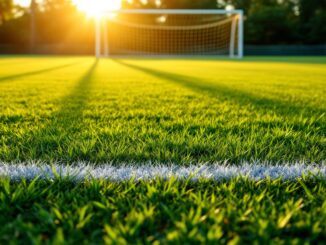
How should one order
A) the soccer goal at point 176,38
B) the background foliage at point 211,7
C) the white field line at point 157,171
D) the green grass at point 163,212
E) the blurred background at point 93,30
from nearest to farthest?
the green grass at point 163,212, the white field line at point 157,171, the soccer goal at point 176,38, the blurred background at point 93,30, the background foliage at point 211,7

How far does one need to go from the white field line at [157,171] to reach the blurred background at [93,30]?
32.9 meters

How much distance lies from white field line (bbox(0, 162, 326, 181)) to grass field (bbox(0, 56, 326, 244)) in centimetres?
3

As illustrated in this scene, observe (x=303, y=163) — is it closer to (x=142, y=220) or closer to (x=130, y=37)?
(x=142, y=220)

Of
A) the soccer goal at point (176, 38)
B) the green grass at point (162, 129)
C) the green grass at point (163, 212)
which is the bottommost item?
the green grass at point (163, 212)

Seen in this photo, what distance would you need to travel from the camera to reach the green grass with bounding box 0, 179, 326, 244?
0.91 metres

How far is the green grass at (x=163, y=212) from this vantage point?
2.99 feet

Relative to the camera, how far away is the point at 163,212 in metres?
1.03

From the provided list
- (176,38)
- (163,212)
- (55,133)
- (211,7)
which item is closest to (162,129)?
(55,133)

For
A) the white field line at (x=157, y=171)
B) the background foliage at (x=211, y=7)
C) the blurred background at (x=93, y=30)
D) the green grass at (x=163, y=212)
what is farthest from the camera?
the background foliage at (x=211, y=7)

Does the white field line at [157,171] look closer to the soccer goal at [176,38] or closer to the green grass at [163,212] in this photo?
the green grass at [163,212]

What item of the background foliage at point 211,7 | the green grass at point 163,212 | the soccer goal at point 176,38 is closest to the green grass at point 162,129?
the green grass at point 163,212

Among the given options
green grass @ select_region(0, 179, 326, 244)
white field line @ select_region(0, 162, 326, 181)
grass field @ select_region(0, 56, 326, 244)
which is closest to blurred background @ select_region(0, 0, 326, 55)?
grass field @ select_region(0, 56, 326, 244)

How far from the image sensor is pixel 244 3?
3975cm

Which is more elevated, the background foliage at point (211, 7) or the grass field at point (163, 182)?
the background foliage at point (211, 7)
